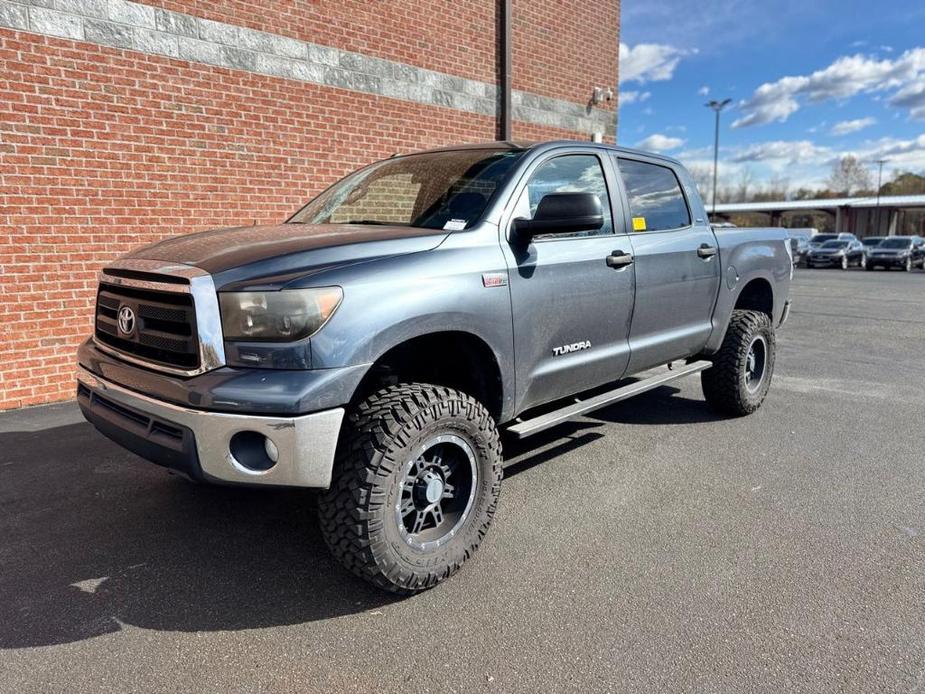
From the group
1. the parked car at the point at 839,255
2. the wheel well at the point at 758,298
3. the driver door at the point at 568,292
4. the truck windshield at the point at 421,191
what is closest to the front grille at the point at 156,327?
the truck windshield at the point at 421,191

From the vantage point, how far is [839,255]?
30.7m

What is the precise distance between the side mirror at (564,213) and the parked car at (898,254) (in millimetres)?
32209

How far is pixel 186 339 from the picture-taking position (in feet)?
8.05

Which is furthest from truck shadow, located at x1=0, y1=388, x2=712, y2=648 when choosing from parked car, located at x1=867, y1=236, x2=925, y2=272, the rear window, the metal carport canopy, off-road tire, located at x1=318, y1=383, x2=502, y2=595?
the metal carport canopy

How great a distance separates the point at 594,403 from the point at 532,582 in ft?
3.97

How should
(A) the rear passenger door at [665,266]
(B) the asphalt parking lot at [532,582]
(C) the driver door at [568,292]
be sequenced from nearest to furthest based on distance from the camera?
(B) the asphalt parking lot at [532,582]
(C) the driver door at [568,292]
(A) the rear passenger door at [665,266]

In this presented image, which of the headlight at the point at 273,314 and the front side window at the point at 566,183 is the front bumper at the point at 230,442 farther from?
the front side window at the point at 566,183

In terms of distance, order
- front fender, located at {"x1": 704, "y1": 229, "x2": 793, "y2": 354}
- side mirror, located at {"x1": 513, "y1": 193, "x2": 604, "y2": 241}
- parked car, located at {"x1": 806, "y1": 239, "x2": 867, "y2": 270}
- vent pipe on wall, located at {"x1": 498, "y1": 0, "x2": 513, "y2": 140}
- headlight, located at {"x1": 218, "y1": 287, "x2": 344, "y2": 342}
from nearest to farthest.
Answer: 1. headlight, located at {"x1": 218, "y1": 287, "x2": 344, "y2": 342}
2. side mirror, located at {"x1": 513, "y1": 193, "x2": 604, "y2": 241}
3. front fender, located at {"x1": 704, "y1": 229, "x2": 793, "y2": 354}
4. vent pipe on wall, located at {"x1": 498, "y1": 0, "x2": 513, "y2": 140}
5. parked car, located at {"x1": 806, "y1": 239, "x2": 867, "y2": 270}

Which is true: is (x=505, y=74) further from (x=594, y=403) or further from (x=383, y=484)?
(x=383, y=484)

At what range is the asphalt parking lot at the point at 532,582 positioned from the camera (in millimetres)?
2244

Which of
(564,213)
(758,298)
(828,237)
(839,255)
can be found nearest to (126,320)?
(564,213)

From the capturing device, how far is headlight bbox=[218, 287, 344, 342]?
2.37 metres

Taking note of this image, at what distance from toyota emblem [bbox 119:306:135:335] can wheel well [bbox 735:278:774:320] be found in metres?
4.62

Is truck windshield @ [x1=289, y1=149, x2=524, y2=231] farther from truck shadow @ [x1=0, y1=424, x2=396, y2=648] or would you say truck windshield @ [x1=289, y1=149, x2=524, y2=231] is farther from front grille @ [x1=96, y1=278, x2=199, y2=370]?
truck shadow @ [x1=0, y1=424, x2=396, y2=648]
